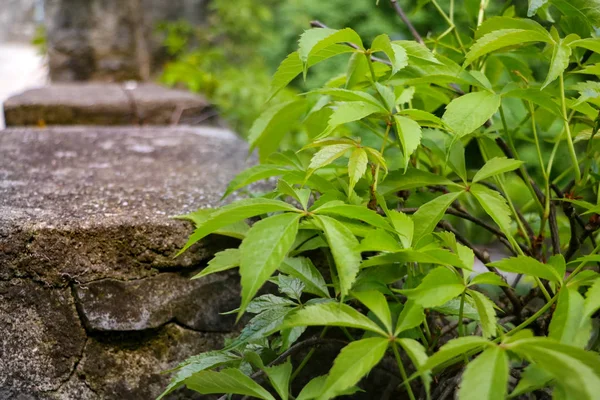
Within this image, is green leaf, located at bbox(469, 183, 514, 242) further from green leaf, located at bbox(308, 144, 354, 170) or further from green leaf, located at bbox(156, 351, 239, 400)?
green leaf, located at bbox(156, 351, 239, 400)

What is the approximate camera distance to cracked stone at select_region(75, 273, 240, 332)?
804mm

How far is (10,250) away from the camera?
781mm

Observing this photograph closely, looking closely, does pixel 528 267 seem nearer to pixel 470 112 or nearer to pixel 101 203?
pixel 470 112

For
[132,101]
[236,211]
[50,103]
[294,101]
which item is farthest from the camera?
[132,101]

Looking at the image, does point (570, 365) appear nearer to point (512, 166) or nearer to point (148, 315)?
point (512, 166)

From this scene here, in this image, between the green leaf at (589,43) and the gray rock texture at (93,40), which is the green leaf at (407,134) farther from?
the gray rock texture at (93,40)

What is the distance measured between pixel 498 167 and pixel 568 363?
0.95 feet

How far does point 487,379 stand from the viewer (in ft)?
1.57

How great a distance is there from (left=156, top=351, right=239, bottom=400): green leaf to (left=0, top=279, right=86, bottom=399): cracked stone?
0.72 feet

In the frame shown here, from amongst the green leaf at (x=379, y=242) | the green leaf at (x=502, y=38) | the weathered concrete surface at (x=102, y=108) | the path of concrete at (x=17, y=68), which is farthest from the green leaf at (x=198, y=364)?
the path of concrete at (x=17, y=68)

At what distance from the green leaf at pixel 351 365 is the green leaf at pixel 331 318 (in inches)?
0.9

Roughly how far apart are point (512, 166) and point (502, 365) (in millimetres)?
269

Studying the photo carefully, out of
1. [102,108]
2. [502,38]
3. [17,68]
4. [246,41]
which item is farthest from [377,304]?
[17,68]

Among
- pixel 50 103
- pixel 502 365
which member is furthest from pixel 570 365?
pixel 50 103
